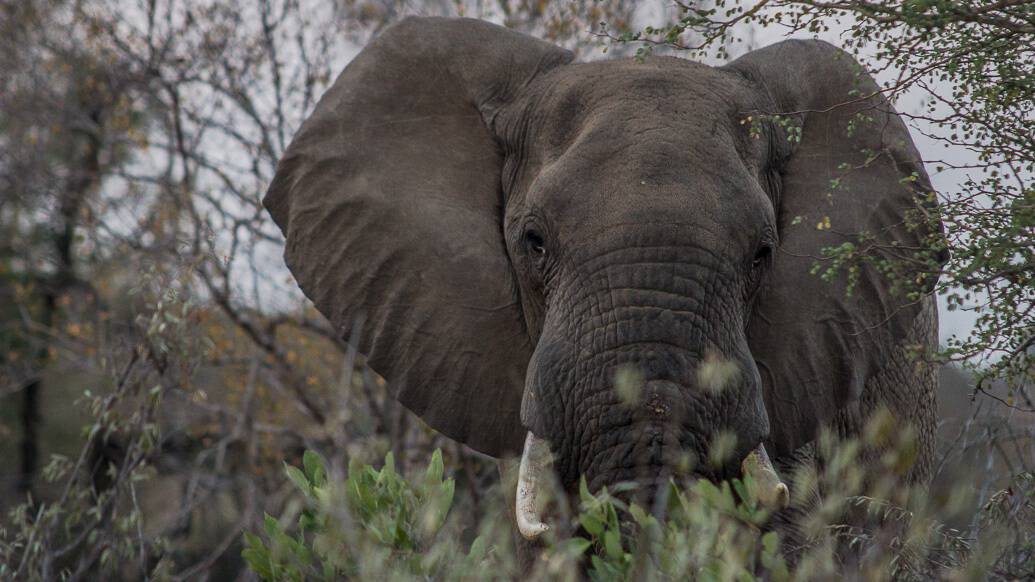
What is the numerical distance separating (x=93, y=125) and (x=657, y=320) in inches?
273

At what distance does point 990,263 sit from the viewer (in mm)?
3254

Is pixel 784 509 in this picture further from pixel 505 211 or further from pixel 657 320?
pixel 505 211

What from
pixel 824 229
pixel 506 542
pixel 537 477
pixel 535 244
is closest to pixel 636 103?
pixel 535 244

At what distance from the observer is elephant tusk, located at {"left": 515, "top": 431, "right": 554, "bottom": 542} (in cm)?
331

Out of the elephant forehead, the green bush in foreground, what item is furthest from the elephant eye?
the green bush in foreground

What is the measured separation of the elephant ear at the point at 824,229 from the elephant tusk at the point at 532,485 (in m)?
0.85

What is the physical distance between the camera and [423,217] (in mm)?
4137

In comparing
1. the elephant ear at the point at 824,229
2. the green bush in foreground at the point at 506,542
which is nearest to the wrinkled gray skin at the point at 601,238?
the elephant ear at the point at 824,229

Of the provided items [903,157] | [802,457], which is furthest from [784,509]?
[903,157]

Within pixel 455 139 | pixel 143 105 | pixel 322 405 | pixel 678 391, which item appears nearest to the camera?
pixel 678 391

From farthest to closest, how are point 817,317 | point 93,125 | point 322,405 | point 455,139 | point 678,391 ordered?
point 93,125 < point 322,405 < point 455,139 < point 817,317 < point 678,391

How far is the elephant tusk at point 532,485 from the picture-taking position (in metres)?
3.31

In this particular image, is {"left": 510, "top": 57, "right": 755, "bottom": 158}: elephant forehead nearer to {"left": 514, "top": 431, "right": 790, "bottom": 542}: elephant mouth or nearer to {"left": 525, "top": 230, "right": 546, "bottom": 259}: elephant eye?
{"left": 525, "top": 230, "right": 546, "bottom": 259}: elephant eye

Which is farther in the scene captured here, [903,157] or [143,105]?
[143,105]
